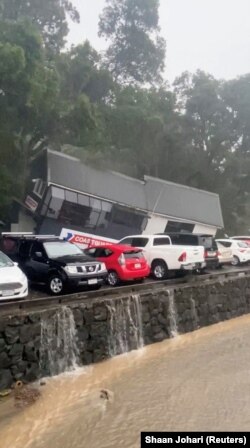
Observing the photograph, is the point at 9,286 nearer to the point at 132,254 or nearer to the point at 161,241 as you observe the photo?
the point at 132,254

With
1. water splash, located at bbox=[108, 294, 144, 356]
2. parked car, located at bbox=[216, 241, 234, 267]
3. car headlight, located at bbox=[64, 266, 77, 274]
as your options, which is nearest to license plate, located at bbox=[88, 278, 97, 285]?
car headlight, located at bbox=[64, 266, 77, 274]

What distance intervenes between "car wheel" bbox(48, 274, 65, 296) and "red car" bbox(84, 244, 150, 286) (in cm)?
255

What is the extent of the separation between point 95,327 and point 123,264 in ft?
12.1

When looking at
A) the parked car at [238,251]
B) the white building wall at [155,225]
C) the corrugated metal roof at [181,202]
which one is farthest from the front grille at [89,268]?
the corrugated metal roof at [181,202]

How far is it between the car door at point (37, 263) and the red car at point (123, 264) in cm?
244

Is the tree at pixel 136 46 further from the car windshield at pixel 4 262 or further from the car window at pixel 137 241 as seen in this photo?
the car windshield at pixel 4 262

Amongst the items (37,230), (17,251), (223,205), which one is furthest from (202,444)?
(223,205)

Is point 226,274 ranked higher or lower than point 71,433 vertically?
higher

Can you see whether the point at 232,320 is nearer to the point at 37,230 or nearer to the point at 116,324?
the point at 116,324

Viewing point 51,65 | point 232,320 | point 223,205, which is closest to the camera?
point 232,320

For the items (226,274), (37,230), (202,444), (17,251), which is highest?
(37,230)

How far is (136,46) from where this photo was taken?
42344mm

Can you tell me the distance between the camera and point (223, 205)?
38.2 metres

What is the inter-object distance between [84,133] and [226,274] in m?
12.4
